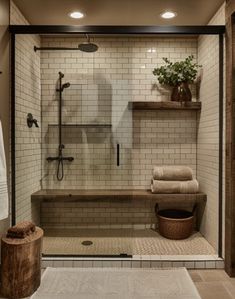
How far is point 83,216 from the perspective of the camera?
143 inches

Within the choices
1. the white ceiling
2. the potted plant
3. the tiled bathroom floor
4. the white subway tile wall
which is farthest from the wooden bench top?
the white ceiling

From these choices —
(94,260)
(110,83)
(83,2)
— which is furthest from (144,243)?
(83,2)

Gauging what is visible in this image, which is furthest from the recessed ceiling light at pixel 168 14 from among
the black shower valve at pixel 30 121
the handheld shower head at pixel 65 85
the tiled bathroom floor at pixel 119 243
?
the tiled bathroom floor at pixel 119 243

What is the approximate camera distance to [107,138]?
3553 millimetres

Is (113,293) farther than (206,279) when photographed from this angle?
No

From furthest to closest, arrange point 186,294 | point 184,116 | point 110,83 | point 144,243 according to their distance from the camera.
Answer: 1. point 184,116
2. point 110,83
3. point 144,243
4. point 186,294

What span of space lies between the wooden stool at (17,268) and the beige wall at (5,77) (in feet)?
1.40

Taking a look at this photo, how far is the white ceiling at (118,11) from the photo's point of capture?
2.84 metres

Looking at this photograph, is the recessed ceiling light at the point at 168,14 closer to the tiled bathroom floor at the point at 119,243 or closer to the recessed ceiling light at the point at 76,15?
the recessed ceiling light at the point at 76,15

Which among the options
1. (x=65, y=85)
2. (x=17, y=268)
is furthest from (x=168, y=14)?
(x=17, y=268)

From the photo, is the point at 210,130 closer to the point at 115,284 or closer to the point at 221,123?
the point at 221,123

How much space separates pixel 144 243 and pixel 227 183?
117 centimetres

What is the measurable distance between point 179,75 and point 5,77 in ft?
6.62

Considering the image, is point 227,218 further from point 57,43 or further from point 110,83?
point 57,43
